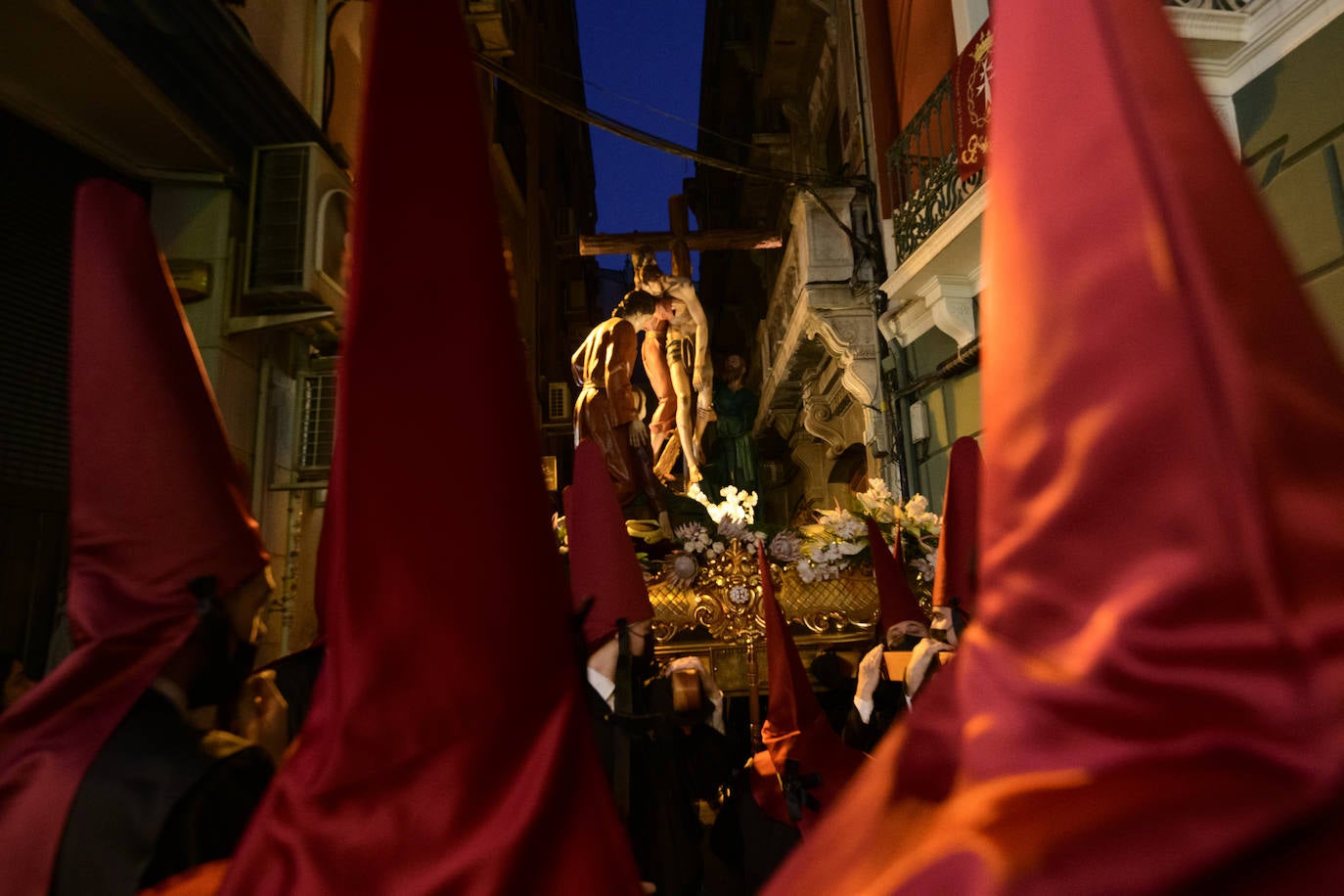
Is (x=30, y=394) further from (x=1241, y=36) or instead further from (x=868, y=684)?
(x=1241, y=36)

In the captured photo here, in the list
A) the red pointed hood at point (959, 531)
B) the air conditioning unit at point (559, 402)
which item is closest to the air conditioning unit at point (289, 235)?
the red pointed hood at point (959, 531)

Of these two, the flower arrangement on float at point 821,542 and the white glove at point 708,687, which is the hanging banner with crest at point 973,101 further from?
the white glove at point 708,687

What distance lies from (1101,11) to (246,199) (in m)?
5.11

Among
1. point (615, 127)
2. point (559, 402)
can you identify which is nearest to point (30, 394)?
point (615, 127)

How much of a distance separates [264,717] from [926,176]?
576 cm

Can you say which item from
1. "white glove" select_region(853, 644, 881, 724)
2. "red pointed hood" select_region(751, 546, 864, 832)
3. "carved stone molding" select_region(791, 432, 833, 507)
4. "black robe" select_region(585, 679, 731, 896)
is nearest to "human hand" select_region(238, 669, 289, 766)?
"black robe" select_region(585, 679, 731, 896)

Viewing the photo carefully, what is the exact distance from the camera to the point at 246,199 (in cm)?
475

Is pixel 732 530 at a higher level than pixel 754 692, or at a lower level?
higher

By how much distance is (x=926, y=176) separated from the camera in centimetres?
619

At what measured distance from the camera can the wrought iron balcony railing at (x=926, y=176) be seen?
5.64m

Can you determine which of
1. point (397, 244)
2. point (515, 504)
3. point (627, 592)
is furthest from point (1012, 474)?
point (627, 592)

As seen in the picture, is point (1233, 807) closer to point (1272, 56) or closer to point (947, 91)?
point (1272, 56)

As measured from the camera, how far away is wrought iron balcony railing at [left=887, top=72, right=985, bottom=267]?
564 centimetres

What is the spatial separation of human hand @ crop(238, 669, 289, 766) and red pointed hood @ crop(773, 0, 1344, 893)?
1.62 metres
